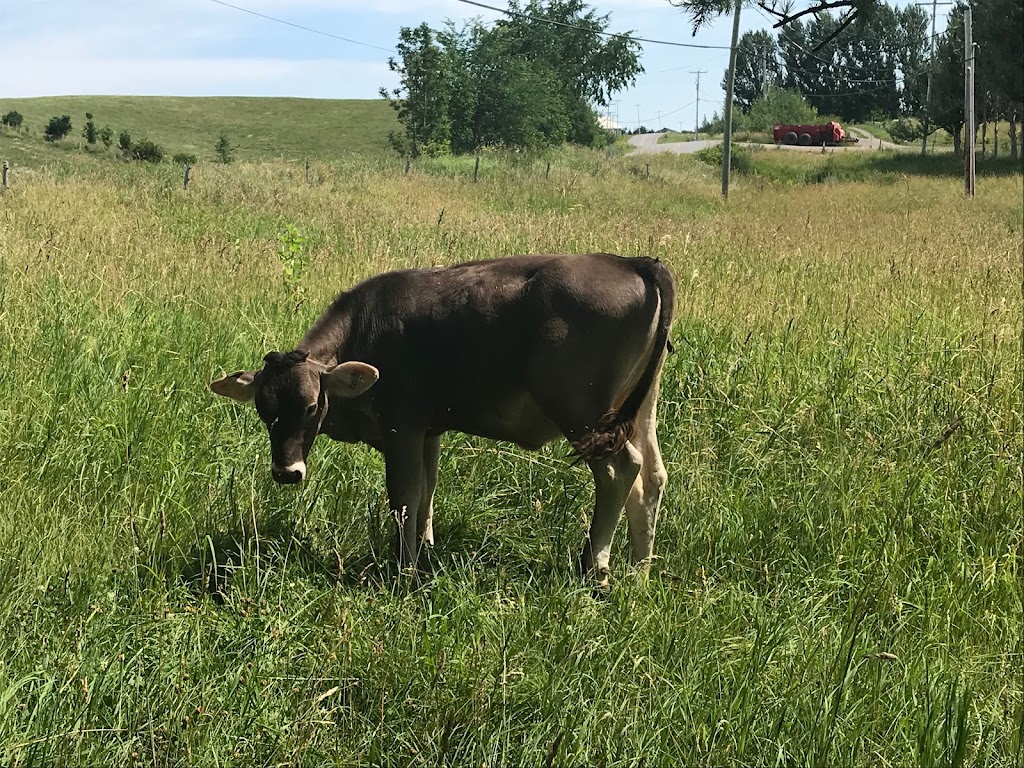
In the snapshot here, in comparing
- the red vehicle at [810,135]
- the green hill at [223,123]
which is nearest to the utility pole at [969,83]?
the red vehicle at [810,135]

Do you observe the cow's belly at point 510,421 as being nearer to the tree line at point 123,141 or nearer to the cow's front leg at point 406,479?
the cow's front leg at point 406,479

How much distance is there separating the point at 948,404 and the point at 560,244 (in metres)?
5.61

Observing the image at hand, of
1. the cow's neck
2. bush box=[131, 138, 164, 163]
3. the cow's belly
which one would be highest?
bush box=[131, 138, 164, 163]

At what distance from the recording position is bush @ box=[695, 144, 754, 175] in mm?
45094

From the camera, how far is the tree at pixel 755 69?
91.2 m

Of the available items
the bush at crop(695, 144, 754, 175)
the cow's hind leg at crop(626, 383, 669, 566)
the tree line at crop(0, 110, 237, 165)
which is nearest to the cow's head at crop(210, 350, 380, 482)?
the cow's hind leg at crop(626, 383, 669, 566)

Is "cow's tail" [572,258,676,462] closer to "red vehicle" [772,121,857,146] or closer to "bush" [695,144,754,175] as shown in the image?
"bush" [695,144,754,175]

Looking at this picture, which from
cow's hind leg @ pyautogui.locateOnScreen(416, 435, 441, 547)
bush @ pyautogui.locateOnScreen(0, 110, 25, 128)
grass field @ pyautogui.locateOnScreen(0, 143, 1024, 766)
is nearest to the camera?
grass field @ pyautogui.locateOnScreen(0, 143, 1024, 766)

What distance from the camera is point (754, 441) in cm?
511

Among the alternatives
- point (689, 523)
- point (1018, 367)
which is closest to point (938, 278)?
point (1018, 367)

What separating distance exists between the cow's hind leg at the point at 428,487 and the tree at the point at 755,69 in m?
92.2

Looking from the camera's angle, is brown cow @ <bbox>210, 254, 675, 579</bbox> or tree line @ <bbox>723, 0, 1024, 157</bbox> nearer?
brown cow @ <bbox>210, 254, 675, 579</bbox>

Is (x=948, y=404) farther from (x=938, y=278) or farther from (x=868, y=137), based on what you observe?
(x=868, y=137)

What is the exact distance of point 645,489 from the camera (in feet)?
14.4
